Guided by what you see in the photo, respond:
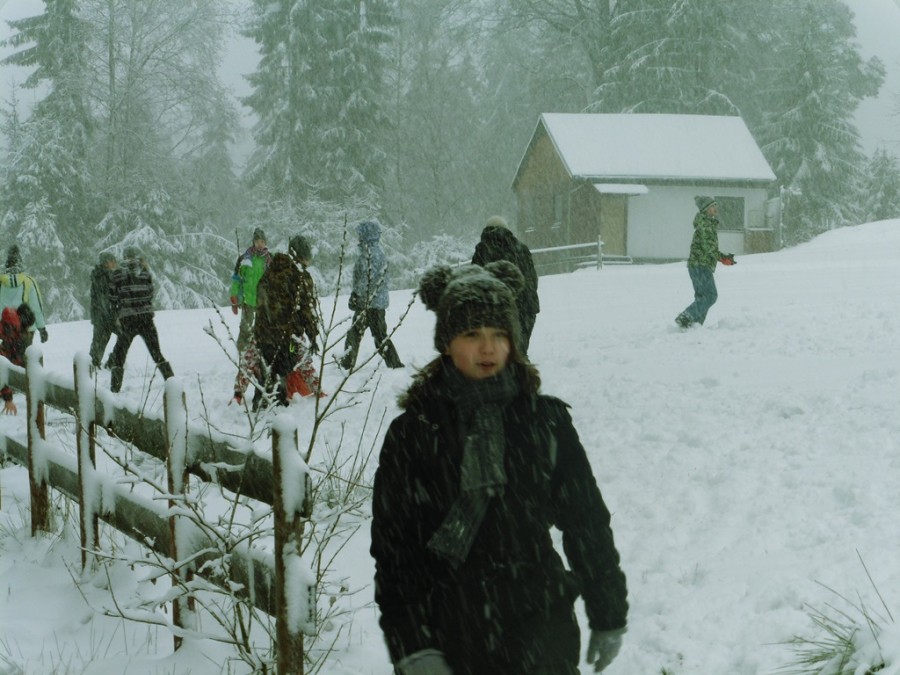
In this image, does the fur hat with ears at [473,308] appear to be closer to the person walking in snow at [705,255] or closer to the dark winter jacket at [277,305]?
the dark winter jacket at [277,305]

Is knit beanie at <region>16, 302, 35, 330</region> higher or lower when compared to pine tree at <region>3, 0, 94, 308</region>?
lower

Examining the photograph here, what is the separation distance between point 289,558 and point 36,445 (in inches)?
129

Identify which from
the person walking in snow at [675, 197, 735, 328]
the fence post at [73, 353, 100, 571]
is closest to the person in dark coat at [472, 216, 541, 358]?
the fence post at [73, 353, 100, 571]

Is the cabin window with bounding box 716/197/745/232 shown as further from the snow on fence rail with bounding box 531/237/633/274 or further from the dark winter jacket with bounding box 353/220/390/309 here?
the dark winter jacket with bounding box 353/220/390/309

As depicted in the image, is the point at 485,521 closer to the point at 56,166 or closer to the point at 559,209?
the point at 559,209

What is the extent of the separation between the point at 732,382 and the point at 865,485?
11.4 feet

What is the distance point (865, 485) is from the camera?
573 cm

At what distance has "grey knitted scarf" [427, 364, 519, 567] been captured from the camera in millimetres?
2479

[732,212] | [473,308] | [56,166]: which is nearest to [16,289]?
[473,308]

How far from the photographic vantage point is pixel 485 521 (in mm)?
2584

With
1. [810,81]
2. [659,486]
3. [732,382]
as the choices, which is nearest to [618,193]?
[810,81]

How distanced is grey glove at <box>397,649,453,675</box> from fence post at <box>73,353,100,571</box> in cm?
284

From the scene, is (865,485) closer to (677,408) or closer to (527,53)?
(677,408)

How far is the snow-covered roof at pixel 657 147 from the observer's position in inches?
1255
